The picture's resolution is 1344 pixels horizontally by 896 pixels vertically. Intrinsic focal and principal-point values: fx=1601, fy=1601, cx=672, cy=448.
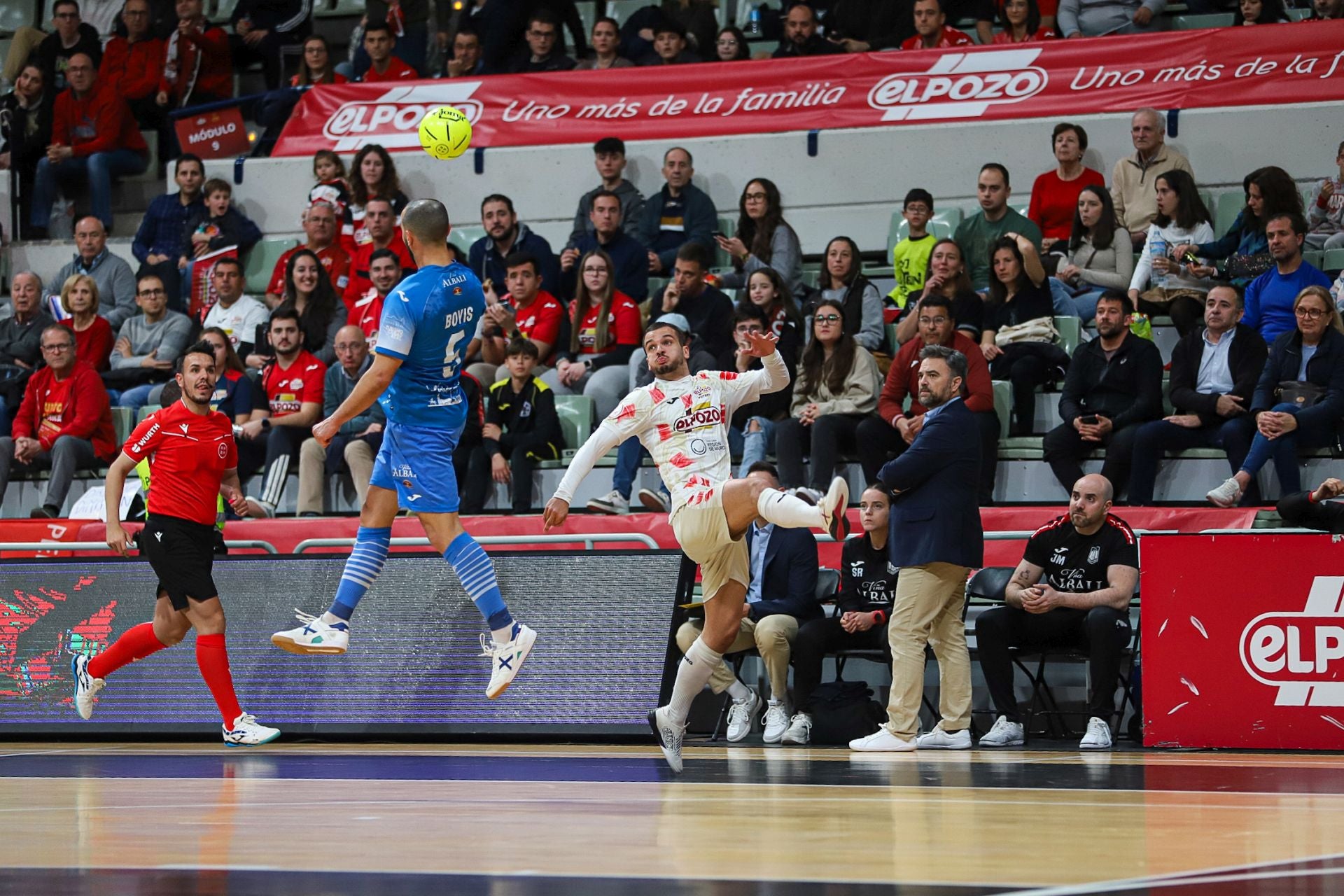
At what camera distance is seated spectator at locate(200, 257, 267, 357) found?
14.9 meters

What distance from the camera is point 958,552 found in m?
9.05

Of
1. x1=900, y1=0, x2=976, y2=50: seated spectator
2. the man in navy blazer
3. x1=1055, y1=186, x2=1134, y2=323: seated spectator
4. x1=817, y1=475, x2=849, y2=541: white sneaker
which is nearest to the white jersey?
x1=817, y1=475, x2=849, y2=541: white sneaker

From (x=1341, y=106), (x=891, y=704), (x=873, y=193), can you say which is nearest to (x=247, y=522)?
(x=891, y=704)

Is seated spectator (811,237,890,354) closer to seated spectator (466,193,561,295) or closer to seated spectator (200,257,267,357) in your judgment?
seated spectator (466,193,561,295)

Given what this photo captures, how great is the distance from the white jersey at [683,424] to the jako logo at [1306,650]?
10.1 ft

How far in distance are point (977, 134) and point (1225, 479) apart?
204 inches

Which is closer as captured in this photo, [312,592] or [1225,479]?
[312,592]

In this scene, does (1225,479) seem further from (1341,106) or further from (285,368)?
(285,368)

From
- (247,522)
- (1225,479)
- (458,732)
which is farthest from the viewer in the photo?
(247,522)

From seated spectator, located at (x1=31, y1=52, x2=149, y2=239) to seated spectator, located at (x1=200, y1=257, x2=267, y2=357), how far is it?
3431mm

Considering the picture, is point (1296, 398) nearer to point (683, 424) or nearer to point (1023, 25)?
point (683, 424)

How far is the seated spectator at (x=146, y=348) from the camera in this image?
48.3 feet

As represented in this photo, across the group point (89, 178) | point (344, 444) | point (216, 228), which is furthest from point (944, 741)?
point (89, 178)

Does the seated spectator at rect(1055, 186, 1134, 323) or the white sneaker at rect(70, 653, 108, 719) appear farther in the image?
the seated spectator at rect(1055, 186, 1134, 323)
